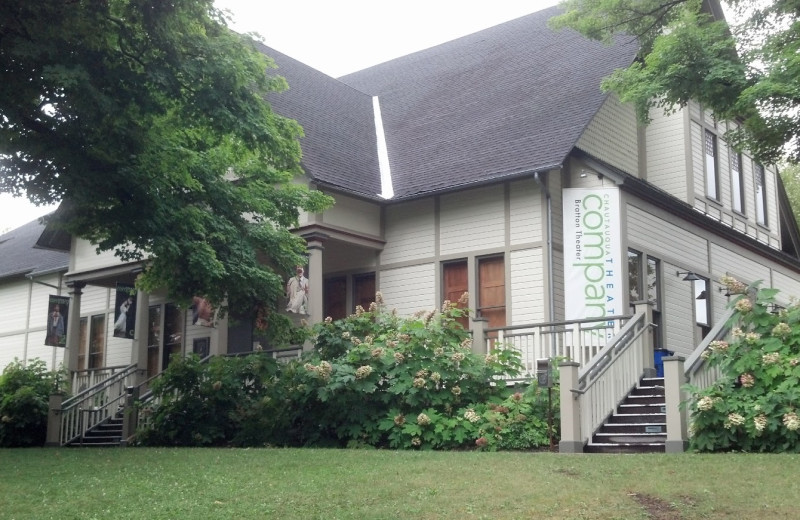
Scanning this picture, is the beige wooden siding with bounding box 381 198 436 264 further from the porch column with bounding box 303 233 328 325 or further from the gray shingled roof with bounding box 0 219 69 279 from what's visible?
the gray shingled roof with bounding box 0 219 69 279

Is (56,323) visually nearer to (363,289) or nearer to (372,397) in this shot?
(363,289)

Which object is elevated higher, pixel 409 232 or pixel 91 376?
pixel 409 232

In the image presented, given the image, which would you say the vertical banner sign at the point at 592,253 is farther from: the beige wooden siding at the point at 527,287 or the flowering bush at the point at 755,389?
the flowering bush at the point at 755,389

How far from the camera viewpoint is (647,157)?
24.0 metres

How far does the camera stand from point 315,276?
20172 mm

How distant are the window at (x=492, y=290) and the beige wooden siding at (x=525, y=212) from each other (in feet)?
2.40

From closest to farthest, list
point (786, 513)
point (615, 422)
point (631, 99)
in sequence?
point (786, 513) < point (615, 422) < point (631, 99)

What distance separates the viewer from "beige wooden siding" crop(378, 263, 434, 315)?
840 inches

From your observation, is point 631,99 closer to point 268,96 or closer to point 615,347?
point 615,347

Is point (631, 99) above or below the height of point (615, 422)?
above

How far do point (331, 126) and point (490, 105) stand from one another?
13.2ft

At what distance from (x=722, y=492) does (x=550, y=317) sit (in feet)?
31.6

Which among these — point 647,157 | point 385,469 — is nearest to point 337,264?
point 647,157

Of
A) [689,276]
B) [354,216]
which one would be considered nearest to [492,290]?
[354,216]
